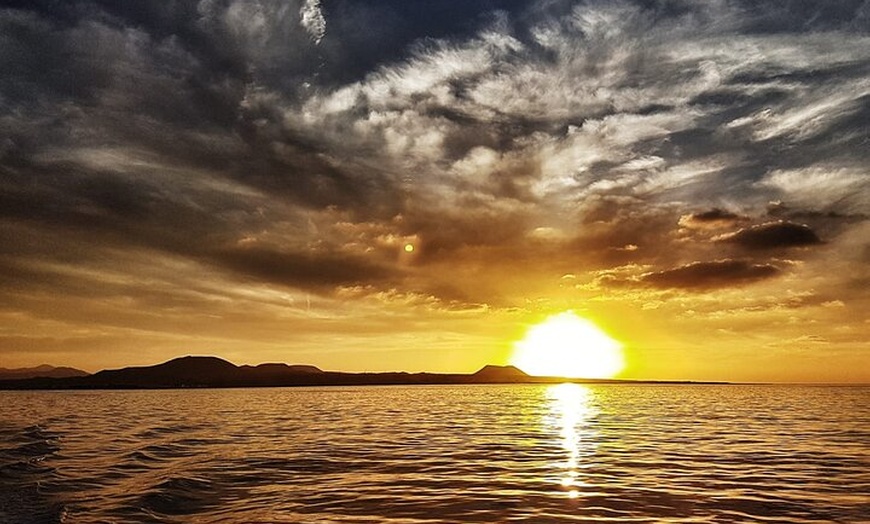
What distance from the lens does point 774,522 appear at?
1750 cm

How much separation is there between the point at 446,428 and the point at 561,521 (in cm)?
3201

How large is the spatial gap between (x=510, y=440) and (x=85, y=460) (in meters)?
23.5

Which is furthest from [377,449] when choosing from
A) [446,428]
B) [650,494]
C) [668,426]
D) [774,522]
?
[668,426]

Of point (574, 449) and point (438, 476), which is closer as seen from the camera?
point (438, 476)

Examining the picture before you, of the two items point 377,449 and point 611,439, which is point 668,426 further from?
point 377,449

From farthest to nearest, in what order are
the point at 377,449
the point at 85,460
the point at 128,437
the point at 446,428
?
the point at 446,428 < the point at 128,437 < the point at 377,449 < the point at 85,460

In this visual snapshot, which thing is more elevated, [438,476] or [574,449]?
[574,449]

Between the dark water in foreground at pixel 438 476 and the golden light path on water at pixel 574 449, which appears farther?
the golden light path on water at pixel 574 449

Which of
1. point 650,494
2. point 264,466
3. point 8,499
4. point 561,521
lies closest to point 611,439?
point 650,494

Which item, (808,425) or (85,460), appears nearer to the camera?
(85,460)

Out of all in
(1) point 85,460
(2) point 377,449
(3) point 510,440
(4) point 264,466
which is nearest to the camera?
(4) point 264,466

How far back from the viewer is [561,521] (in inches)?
685

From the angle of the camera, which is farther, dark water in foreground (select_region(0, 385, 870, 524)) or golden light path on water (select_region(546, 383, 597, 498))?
golden light path on water (select_region(546, 383, 597, 498))

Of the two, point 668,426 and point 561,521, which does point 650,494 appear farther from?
point 668,426
